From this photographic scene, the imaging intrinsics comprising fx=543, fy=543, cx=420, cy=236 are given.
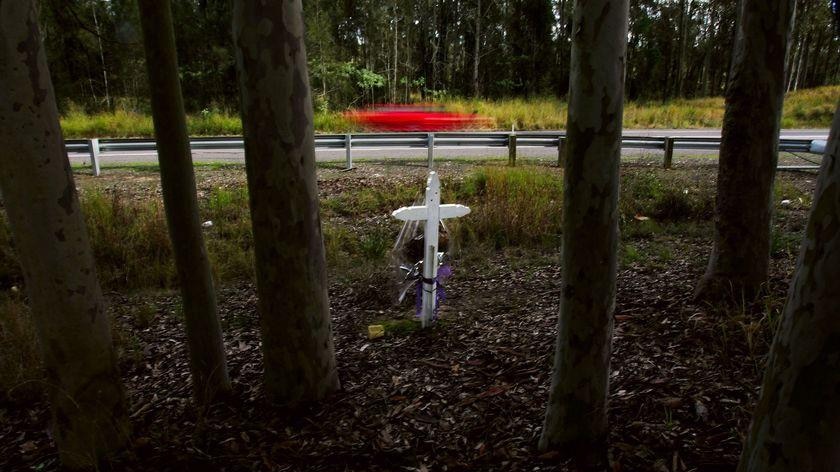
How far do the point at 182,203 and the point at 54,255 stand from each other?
76 cm

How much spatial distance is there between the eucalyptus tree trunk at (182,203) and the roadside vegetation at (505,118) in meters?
13.8

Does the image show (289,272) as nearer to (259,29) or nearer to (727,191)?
(259,29)

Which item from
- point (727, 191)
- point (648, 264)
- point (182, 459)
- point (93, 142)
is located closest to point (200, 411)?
point (182, 459)

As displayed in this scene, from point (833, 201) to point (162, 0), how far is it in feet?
9.93

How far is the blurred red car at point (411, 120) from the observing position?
17.5 metres

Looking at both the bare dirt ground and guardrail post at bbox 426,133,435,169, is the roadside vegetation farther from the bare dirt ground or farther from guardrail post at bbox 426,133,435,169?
the bare dirt ground

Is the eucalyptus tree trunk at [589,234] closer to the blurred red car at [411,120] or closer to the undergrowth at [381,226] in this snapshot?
the undergrowth at [381,226]

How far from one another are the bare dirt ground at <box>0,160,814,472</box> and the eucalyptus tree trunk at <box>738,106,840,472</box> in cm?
105

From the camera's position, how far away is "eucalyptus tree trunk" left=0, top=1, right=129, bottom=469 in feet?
7.41

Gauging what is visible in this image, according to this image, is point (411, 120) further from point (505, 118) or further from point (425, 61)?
point (425, 61)

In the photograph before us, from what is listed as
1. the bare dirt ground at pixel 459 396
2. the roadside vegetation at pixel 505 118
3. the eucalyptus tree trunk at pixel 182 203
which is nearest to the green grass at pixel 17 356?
the bare dirt ground at pixel 459 396

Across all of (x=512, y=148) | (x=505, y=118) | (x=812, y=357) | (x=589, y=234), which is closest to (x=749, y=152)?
(x=589, y=234)

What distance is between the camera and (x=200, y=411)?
10.2 feet

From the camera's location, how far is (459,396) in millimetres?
3447
